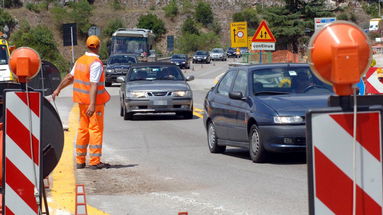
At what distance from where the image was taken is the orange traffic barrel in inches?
180

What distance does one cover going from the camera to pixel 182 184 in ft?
37.8

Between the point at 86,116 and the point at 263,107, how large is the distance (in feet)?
8.59

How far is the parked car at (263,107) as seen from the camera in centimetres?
1307

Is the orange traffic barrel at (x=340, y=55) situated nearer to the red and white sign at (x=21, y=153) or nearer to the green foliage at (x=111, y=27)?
the red and white sign at (x=21, y=153)

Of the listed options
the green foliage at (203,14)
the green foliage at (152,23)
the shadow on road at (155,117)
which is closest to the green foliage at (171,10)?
the green foliage at (203,14)

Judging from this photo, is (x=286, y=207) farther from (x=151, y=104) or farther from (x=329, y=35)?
(x=151, y=104)

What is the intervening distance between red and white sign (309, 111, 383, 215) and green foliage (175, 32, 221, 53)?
12104 centimetres

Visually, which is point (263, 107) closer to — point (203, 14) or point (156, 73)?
point (156, 73)

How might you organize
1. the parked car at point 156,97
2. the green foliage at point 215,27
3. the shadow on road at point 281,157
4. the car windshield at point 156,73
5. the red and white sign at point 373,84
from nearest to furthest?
the shadow on road at point 281,157, the red and white sign at point 373,84, the parked car at point 156,97, the car windshield at point 156,73, the green foliage at point 215,27

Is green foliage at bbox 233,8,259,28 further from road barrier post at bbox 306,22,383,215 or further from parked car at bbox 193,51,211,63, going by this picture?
road barrier post at bbox 306,22,383,215

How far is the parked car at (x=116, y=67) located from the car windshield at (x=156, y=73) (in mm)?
21463

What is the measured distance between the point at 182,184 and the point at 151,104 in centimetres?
1182

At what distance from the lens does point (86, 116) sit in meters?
13.1

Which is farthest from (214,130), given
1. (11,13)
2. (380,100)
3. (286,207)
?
(11,13)
